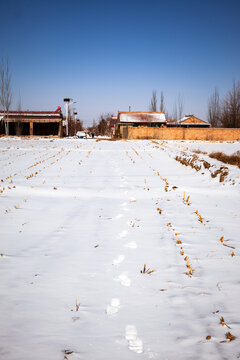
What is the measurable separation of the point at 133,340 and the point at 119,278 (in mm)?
660

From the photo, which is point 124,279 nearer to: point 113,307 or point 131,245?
point 113,307

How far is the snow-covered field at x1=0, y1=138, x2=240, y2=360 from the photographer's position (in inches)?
62.7

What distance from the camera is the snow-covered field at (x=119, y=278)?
159cm

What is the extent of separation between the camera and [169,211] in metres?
4.18

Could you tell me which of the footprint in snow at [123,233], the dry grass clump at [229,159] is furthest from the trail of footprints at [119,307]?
the dry grass clump at [229,159]

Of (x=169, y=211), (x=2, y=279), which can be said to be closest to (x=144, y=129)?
(x=169, y=211)

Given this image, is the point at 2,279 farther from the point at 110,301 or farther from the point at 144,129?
the point at 144,129

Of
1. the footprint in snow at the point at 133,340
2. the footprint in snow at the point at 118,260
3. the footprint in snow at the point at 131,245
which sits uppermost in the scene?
the footprint in snow at the point at 131,245

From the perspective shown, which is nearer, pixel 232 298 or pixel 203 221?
pixel 232 298

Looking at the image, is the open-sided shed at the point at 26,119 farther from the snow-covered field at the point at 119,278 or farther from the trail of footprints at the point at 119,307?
the trail of footprints at the point at 119,307

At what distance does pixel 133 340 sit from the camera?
63.3 inches

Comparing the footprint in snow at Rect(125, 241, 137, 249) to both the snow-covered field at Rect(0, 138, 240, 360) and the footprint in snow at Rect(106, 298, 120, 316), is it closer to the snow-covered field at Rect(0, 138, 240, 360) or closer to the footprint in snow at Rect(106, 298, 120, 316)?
the snow-covered field at Rect(0, 138, 240, 360)

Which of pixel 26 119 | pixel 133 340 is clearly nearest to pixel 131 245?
pixel 133 340

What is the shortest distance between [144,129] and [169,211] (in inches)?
1134
